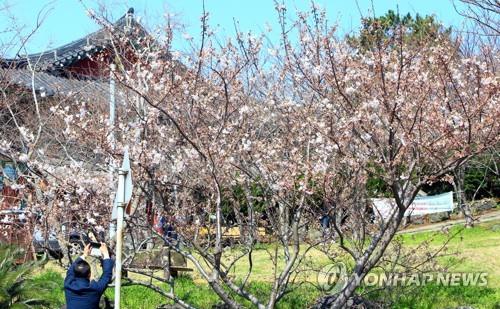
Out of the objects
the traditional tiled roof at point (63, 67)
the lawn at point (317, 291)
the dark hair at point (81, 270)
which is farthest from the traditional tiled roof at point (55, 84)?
the dark hair at point (81, 270)

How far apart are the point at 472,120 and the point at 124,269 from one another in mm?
4209

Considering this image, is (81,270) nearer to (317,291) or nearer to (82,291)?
(82,291)

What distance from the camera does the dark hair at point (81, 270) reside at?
7.02 m

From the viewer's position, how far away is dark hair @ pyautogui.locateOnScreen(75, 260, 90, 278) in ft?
23.0

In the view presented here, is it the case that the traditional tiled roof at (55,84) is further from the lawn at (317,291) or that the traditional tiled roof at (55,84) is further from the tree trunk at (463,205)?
the tree trunk at (463,205)

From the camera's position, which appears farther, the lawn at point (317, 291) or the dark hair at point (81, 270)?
the lawn at point (317, 291)

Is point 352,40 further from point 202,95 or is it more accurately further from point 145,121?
point 145,121

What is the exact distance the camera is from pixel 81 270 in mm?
7027

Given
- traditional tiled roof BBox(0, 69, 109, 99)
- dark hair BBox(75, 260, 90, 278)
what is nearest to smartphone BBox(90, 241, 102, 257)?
dark hair BBox(75, 260, 90, 278)

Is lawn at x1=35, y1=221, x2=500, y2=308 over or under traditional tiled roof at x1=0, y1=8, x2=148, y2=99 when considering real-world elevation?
under

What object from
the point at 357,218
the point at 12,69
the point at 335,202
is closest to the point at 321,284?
the point at 357,218

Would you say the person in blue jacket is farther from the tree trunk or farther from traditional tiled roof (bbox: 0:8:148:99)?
the tree trunk

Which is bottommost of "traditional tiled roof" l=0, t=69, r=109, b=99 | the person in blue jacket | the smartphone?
the person in blue jacket

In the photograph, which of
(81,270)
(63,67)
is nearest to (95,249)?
(81,270)
